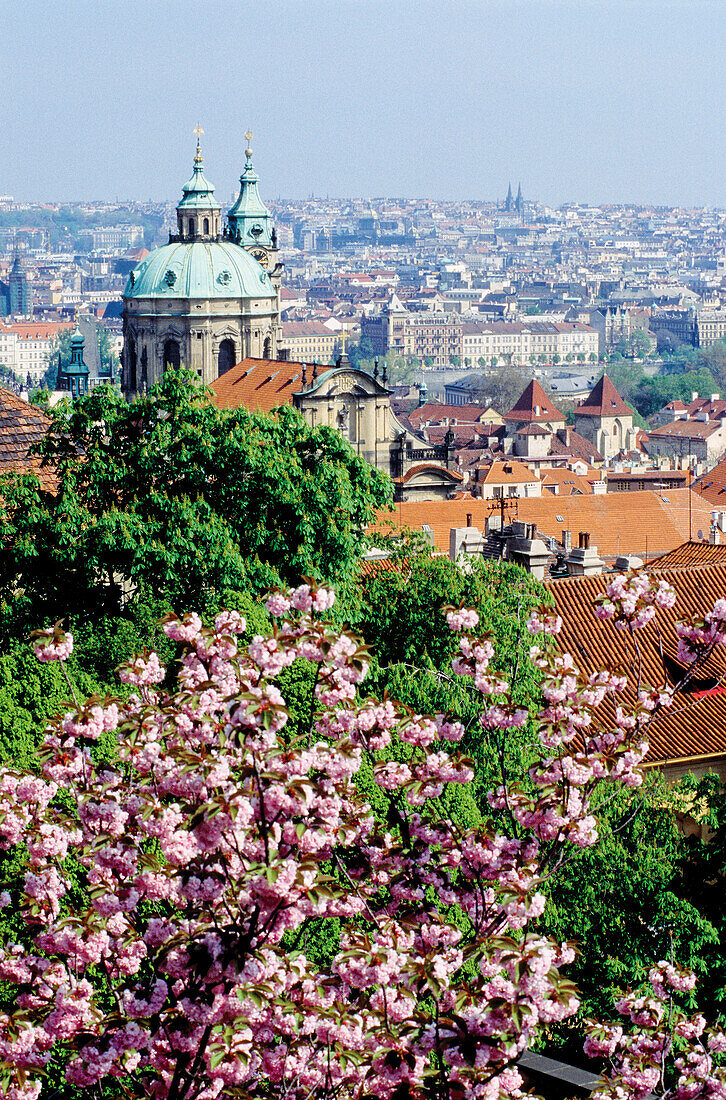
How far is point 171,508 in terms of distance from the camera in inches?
1111

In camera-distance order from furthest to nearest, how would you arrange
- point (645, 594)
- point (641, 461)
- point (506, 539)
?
point (641, 461)
point (506, 539)
point (645, 594)

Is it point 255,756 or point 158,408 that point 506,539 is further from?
point 255,756

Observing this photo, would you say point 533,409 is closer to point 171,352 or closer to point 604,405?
point 604,405

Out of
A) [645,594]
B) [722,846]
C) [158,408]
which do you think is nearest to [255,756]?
[645,594]

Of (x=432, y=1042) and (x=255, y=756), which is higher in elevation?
(x=255, y=756)

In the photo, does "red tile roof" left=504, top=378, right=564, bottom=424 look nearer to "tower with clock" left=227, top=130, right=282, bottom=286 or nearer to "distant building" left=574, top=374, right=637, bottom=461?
"distant building" left=574, top=374, right=637, bottom=461

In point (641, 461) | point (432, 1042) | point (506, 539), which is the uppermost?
point (432, 1042)

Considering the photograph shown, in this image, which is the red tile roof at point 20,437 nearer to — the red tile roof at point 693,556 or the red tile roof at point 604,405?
the red tile roof at point 693,556

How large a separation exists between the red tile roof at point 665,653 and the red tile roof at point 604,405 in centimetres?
11376

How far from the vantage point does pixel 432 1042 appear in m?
11.1

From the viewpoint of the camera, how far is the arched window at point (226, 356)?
87.7 metres

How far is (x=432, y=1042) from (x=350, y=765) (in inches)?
68.6

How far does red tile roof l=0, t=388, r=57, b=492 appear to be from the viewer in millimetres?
31359

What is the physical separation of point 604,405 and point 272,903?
13471cm
